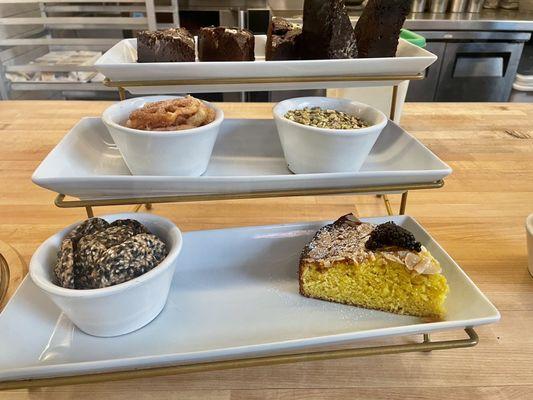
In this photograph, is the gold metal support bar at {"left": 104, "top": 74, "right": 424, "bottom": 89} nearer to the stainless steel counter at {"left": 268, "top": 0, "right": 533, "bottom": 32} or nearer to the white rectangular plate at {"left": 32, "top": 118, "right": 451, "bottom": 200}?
the white rectangular plate at {"left": 32, "top": 118, "right": 451, "bottom": 200}

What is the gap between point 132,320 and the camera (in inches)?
20.0

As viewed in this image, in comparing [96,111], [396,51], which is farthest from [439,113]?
[96,111]

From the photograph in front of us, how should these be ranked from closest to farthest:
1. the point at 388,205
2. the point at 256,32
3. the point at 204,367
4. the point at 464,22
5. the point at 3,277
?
the point at 204,367, the point at 3,277, the point at 388,205, the point at 464,22, the point at 256,32

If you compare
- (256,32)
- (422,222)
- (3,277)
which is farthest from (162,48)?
(256,32)

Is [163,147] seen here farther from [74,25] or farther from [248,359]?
[74,25]

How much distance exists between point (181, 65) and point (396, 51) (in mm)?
279

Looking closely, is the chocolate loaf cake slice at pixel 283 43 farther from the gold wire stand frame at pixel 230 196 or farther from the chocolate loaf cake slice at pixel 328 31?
the gold wire stand frame at pixel 230 196

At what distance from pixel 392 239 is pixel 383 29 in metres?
0.27

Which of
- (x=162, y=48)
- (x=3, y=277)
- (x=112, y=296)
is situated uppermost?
(x=162, y=48)

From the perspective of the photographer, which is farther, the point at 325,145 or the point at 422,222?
the point at 422,222

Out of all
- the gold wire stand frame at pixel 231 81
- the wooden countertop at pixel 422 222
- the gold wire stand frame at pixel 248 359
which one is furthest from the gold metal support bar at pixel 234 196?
the wooden countertop at pixel 422 222

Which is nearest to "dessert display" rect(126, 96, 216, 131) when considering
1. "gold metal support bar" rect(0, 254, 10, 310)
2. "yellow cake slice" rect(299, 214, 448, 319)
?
"yellow cake slice" rect(299, 214, 448, 319)

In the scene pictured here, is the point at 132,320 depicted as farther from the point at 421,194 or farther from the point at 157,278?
the point at 421,194

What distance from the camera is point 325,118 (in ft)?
1.88
